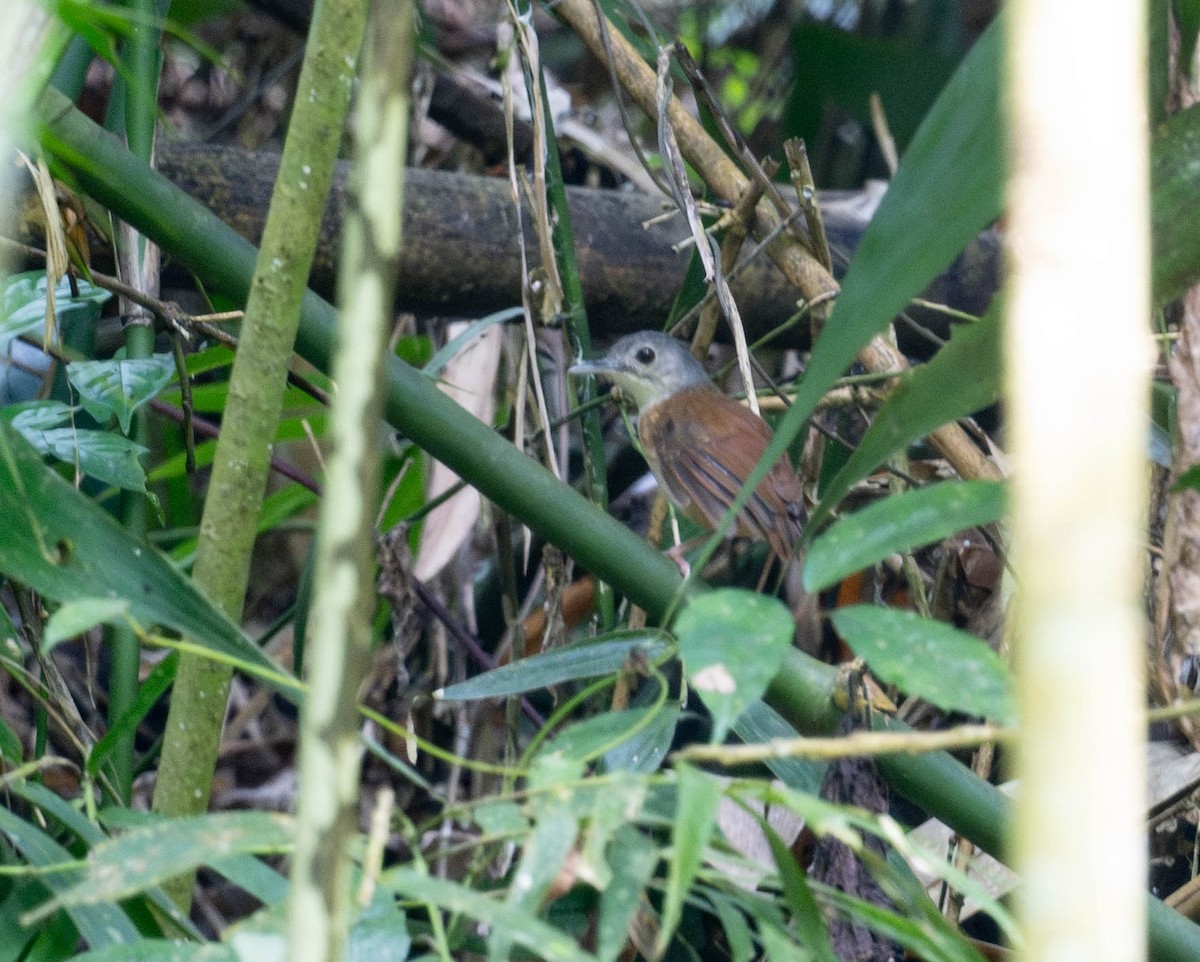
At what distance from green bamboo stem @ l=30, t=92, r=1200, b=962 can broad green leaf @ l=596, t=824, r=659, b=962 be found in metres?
0.60

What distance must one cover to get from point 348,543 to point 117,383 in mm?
1391

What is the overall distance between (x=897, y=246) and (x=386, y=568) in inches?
75.3

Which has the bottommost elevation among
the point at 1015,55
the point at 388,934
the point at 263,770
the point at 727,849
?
the point at 263,770

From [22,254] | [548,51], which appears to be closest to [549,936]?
[22,254]

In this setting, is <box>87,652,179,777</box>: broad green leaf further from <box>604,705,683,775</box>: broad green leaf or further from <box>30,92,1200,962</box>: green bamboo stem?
<box>604,705,683,775</box>: broad green leaf

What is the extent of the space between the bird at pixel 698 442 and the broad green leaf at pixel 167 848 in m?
2.21

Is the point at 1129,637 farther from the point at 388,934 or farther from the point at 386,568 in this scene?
the point at 386,568

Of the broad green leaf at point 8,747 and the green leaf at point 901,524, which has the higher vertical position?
the green leaf at point 901,524

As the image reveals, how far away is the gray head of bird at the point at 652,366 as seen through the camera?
12.3ft

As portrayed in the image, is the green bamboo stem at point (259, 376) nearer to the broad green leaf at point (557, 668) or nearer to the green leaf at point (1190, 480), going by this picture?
the broad green leaf at point (557, 668)

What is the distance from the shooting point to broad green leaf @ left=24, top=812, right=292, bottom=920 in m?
0.98

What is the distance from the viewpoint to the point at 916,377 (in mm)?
1274

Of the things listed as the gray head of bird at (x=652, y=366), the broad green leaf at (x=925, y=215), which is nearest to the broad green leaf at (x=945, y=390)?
the broad green leaf at (x=925, y=215)

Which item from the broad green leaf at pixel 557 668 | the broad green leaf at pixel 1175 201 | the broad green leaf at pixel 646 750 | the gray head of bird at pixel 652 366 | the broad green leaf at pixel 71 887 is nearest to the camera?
the broad green leaf at pixel 71 887
